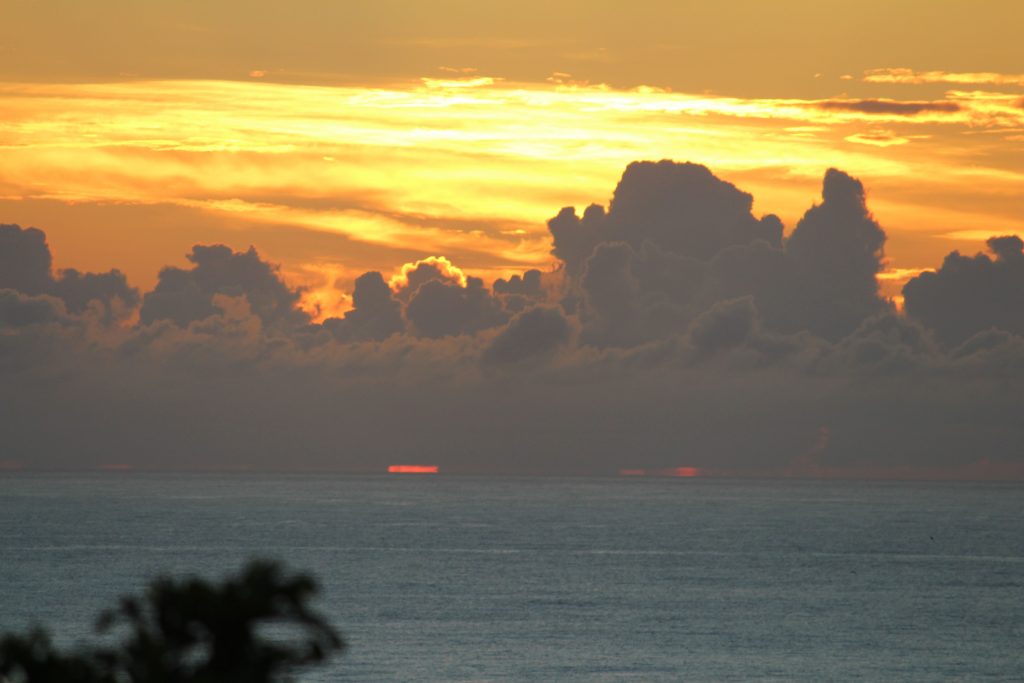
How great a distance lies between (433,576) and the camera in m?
173

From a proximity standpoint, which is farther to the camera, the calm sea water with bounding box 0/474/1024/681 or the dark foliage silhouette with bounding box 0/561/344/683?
the calm sea water with bounding box 0/474/1024/681

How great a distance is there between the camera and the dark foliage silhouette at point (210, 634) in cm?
1806

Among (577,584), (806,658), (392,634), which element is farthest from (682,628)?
(577,584)

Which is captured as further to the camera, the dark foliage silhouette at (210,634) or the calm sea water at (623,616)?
the calm sea water at (623,616)

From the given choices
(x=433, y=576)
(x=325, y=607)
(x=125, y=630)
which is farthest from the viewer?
(x=433, y=576)

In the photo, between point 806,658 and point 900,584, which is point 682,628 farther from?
point 900,584

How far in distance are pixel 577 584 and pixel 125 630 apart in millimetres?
60361

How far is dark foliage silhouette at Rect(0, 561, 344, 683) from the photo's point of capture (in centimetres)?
1806

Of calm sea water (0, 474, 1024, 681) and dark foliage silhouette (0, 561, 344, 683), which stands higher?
dark foliage silhouette (0, 561, 344, 683)

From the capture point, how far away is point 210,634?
18.8 metres

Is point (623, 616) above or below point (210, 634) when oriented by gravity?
below

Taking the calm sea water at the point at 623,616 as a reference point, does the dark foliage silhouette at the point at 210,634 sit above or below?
above

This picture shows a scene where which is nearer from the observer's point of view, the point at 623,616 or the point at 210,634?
the point at 210,634

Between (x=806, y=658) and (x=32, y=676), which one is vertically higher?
(x=32, y=676)
